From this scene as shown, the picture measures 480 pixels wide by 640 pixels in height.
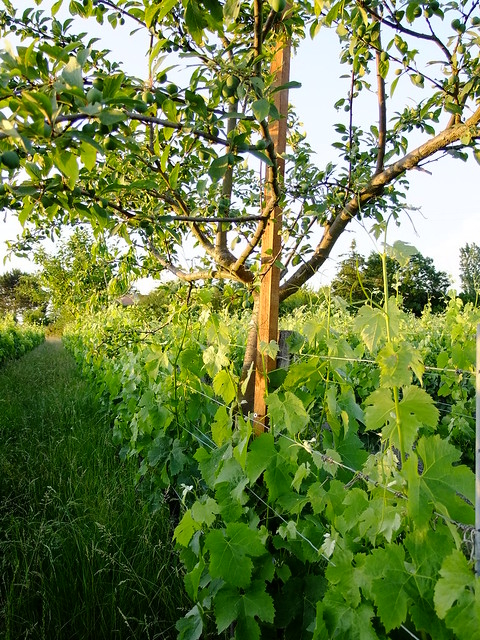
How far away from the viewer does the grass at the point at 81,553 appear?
2176 millimetres

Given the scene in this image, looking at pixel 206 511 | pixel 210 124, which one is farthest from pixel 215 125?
pixel 206 511

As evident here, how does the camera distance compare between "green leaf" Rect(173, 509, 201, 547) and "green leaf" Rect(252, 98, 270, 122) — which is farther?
"green leaf" Rect(173, 509, 201, 547)

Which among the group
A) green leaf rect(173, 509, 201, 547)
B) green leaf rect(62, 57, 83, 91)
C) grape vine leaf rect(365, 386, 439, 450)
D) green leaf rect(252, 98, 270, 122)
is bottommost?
green leaf rect(173, 509, 201, 547)

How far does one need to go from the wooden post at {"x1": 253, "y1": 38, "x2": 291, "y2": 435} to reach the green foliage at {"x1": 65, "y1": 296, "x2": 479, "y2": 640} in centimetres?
11

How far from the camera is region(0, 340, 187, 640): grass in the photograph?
Answer: 7.14 ft

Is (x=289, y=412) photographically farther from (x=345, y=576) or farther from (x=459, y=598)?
(x=459, y=598)

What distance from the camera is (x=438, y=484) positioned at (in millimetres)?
1090

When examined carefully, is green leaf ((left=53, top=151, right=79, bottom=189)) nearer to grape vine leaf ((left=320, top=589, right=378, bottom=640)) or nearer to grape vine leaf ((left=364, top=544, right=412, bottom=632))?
grape vine leaf ((left=364, top=544, right=412, bottom=632))

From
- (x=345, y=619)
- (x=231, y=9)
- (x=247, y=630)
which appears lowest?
(x=247, y=630)

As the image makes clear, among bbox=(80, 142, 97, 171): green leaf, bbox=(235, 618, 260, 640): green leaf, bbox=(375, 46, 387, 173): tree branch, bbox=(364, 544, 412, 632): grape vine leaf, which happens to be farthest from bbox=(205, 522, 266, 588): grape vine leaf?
bbox=(375, 46, 387, 173): tree branch

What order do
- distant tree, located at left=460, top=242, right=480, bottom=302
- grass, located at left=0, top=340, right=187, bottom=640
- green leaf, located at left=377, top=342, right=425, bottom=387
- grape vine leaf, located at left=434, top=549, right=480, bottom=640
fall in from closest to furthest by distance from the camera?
1. grape vine leaf, located at left=434, top=549, right=480, bottom=640
2. green leaf, located at left=377, top=342, right=425, bottom=387
3. grass, located at left=0, top=340, right=187, bottom=640
4. distant tree, located at left=460, top=242, right=480, bottom=302

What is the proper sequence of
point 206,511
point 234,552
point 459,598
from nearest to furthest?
point 459,598 → point 234,552 → point 206,511

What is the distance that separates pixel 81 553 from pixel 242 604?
46.0 inches

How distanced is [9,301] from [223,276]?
72099mm
